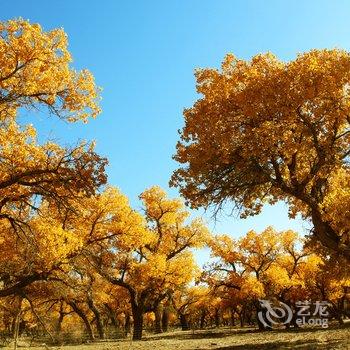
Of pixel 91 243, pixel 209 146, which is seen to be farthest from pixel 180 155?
pixel 91 243

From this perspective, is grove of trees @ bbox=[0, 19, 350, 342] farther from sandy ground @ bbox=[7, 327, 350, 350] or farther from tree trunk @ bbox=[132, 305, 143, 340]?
tree trunk @ bbox=[132, 305, 143, 340]

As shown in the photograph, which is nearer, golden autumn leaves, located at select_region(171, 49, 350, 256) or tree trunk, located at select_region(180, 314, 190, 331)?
golden autumn leaves, located at select_region(171, 49, 350, 256)

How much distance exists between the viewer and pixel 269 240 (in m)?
44.3

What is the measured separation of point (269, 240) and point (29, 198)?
3245cm

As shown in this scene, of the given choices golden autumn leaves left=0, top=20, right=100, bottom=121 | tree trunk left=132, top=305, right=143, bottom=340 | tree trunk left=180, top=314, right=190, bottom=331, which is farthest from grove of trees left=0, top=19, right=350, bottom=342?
tree trunk left=180, top=314, right=190, bottom=331

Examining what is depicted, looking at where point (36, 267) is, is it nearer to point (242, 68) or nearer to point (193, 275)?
point (242, 68)

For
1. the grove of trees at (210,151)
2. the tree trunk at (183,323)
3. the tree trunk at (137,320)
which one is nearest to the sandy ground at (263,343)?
the grove of trees at (210,151)
